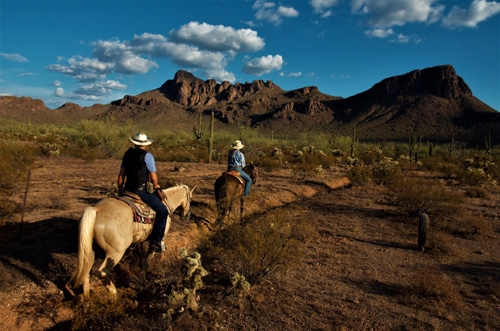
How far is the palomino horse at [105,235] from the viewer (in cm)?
437

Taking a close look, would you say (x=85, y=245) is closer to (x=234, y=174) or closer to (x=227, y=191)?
(x=227, y=191)

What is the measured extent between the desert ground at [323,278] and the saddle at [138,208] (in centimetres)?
106

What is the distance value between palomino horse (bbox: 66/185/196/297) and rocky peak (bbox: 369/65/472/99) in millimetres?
90391

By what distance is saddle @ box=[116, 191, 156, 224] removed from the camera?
5.02 metres

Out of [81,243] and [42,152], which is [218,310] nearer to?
[81,243]

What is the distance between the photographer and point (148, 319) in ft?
14.1

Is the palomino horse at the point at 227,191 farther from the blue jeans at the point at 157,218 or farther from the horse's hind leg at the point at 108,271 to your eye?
the horse's hind leg at the point at 108,271

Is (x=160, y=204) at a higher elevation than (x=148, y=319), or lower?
higher

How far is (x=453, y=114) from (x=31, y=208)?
80.0m

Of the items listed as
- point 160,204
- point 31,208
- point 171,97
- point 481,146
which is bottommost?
point 31,208

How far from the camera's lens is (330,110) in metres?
100

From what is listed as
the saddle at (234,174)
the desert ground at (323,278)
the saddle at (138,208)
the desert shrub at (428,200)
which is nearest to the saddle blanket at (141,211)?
the saddle at (138,208)

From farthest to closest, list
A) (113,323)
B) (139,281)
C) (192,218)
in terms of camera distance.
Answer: (192,218) → (139,281) → (113,323)

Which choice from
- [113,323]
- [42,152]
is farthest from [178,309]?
[42,152]
